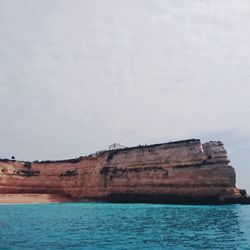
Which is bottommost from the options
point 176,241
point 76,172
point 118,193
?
point 176,241

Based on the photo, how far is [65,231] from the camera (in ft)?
80.4

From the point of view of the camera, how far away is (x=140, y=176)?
65.6m

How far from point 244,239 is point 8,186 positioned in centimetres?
6104

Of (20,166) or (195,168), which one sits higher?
(20,166)

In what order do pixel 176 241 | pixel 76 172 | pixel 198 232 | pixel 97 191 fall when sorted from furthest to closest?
pixel 76 172 < pixel 97 191 < pixel 198 232 < pixel 176 241

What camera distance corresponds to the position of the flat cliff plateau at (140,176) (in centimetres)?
5753

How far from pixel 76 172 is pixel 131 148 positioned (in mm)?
14055

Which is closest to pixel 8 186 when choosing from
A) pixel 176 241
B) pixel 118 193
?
pixel 118 193

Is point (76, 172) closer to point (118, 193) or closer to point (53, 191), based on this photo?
point (53, 191)

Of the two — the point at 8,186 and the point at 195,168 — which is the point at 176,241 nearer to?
the point at 195,168

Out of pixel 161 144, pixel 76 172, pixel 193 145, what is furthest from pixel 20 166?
pixel 193 145

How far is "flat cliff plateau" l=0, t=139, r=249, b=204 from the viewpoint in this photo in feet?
189

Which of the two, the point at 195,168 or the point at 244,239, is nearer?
the point at 244,239

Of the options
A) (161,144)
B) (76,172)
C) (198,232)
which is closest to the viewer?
(198,232)
